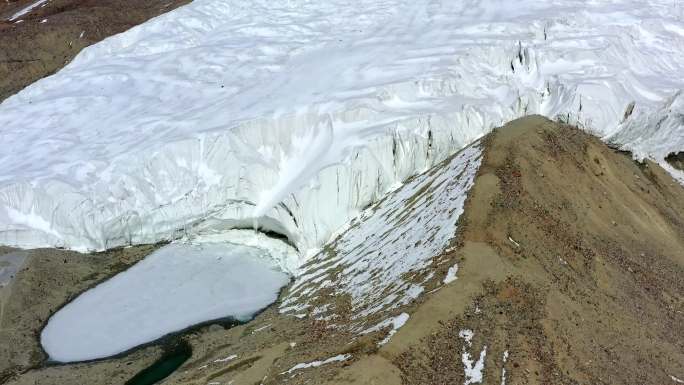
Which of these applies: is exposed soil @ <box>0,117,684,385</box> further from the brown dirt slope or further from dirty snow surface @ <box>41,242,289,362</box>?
dirty snow surface @ <box>41,242,289,362</box>

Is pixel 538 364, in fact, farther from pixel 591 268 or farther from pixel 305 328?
pixel 305 328

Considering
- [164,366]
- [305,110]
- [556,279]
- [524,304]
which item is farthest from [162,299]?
[556,279]

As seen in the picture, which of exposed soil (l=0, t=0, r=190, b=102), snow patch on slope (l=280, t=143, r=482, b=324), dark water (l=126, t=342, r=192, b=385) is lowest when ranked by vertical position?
dark water (l=126, t=342, r=192, b=385)

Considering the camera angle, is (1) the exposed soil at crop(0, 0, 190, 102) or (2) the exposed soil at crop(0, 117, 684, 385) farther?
→ (1) the exposed soil at crop(0, 0, 190, 102)

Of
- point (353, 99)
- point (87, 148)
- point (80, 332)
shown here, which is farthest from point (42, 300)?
point (353, 99)

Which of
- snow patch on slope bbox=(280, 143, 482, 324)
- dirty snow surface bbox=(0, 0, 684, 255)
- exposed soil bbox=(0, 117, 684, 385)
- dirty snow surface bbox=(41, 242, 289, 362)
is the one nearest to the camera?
exposed soil bbox=(0, 117, 684, 385)

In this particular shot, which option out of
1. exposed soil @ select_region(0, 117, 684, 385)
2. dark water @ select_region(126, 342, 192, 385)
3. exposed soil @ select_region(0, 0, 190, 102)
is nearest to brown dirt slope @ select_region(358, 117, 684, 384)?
exposed soil @ select_region(0, 117, 684, 385)
